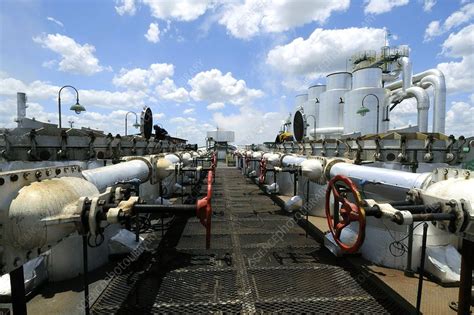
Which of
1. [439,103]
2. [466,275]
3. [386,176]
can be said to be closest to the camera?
[466,275]

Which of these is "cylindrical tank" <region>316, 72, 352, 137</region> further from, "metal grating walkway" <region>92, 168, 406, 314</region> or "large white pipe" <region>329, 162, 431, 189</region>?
"metal grating walkway" <region>92, 168, 406, 314</region>

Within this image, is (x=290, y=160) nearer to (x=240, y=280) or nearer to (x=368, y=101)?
(x=240, y=280)

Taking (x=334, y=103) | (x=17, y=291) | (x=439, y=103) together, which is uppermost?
(x=334, y=103)

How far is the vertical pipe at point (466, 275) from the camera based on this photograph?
2.86 meters

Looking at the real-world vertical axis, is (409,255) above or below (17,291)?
below

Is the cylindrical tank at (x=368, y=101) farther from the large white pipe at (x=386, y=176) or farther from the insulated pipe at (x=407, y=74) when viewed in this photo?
the large white pipe at (x=386, y=176)

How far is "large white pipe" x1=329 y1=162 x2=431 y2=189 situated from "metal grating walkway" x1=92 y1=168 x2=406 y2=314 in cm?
173

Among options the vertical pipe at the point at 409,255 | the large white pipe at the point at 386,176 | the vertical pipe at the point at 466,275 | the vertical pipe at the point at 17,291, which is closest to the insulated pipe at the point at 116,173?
the vertical pipe at the point at 17,291

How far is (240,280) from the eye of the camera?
490 cm

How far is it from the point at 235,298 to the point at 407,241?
3.39m

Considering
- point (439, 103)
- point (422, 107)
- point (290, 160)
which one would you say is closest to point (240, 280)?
point (290, 160)

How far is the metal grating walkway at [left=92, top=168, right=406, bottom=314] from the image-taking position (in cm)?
419

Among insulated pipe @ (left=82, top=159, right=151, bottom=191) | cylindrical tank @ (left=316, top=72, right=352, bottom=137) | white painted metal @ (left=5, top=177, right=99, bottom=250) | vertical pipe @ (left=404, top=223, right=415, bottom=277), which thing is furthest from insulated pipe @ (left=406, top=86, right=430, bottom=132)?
white painted metal @ (left=5, top=177, right=99, bottom=250)

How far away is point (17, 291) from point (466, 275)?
433 cm
